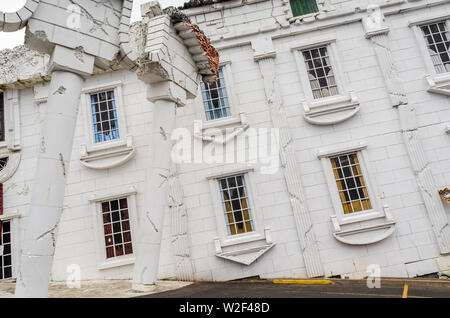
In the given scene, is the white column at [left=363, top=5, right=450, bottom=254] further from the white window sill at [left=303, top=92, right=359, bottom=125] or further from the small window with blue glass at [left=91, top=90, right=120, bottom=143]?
the small window with blue glass at [left=91, top=90, right=120, bottom=143]

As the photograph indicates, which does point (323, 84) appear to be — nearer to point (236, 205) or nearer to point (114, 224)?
point (236, 205)

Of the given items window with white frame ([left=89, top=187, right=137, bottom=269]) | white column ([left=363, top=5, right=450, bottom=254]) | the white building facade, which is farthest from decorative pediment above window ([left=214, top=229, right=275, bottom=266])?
white column ([left=363, top=5, right=450, bottom=254])

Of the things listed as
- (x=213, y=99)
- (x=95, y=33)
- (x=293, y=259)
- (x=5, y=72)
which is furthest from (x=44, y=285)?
(x=5, y=72)

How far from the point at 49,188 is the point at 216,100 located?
21.3 ft

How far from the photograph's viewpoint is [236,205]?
9805 millimetres

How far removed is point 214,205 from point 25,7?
6.71 metres

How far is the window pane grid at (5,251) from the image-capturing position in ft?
32.2

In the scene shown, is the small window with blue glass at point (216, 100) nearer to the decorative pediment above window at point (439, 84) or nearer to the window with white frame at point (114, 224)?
the window with white frame at point (114, 224)

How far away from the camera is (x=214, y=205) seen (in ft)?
31.5

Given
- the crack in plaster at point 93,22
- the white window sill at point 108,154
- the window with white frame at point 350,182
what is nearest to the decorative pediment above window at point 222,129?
the white window sill at point 108,154

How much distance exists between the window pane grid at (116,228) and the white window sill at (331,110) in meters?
6.72

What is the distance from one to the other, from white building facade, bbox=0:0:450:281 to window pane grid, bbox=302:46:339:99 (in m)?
0.05

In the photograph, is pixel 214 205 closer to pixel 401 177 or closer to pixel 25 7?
pixel 401 177

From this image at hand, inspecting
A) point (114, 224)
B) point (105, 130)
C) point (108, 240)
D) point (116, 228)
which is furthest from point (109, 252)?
point (105, 130)
